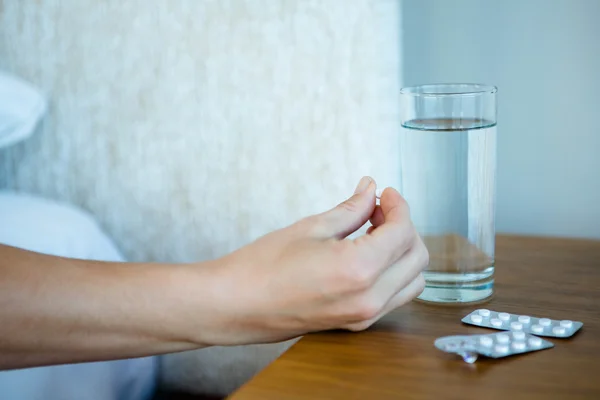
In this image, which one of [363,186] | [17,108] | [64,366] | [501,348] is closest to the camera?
[501,348]

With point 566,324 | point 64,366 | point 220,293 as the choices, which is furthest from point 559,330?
point 64,366

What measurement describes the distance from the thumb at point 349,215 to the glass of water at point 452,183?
0.20 ft

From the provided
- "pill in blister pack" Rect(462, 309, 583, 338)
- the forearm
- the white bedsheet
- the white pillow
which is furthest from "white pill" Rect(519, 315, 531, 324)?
the white pillow

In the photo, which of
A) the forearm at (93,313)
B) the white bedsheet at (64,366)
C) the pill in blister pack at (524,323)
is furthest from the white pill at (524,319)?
the white bedsheet at (64,366)

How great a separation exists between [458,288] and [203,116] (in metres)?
0.38

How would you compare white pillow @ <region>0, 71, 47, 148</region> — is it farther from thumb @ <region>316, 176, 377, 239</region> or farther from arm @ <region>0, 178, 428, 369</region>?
thumb @ <region>316, 176, 377, 239</region>

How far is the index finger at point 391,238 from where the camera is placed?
54 cm

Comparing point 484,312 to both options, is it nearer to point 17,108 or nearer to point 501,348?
point 501,348

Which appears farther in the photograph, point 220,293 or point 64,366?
point 64,366

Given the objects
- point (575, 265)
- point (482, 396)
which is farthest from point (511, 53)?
point (482, 396)

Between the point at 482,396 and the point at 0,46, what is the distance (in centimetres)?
79

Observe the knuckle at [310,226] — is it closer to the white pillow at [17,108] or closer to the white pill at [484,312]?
the white pill at [484,312]

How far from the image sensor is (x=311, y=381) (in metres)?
0.50

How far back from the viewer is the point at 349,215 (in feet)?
1.91
